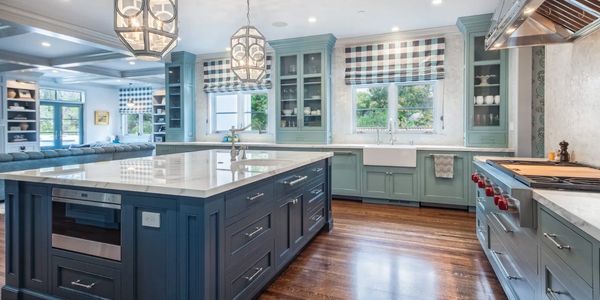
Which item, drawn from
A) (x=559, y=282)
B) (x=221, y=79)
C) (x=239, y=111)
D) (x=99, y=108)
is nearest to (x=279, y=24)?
(x=221, y=79)

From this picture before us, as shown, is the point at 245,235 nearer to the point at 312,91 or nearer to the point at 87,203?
the point at 87,203

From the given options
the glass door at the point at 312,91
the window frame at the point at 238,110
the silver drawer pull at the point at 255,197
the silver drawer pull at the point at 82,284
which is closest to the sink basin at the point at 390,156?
the glass door at the point at 312,91

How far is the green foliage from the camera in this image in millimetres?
5754

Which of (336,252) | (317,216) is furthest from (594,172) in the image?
(317,216)

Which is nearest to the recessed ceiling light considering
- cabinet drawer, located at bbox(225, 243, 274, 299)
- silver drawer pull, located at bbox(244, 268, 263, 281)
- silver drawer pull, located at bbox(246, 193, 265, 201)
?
silver drawer pull, located at bbox(246, 193, 265, 201)

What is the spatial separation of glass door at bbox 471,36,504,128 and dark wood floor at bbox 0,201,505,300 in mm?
1479

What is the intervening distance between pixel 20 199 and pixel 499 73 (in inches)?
210

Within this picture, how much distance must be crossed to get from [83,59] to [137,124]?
4.91 meters

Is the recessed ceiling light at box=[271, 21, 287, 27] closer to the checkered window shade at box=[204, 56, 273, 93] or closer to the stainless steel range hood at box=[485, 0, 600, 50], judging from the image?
the checkered window shade at box=[204, 56, 273, 93]

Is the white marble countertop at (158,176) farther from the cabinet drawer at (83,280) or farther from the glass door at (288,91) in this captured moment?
the glass door at (288,91)

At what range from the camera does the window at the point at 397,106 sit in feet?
18.0

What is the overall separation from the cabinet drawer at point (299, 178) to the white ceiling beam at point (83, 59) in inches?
194

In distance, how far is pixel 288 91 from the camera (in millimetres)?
6031

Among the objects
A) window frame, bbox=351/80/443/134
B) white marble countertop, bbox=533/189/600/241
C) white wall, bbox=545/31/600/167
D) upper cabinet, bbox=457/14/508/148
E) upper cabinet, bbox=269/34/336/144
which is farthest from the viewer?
upper cabinet, bbox=269/34/336/144
